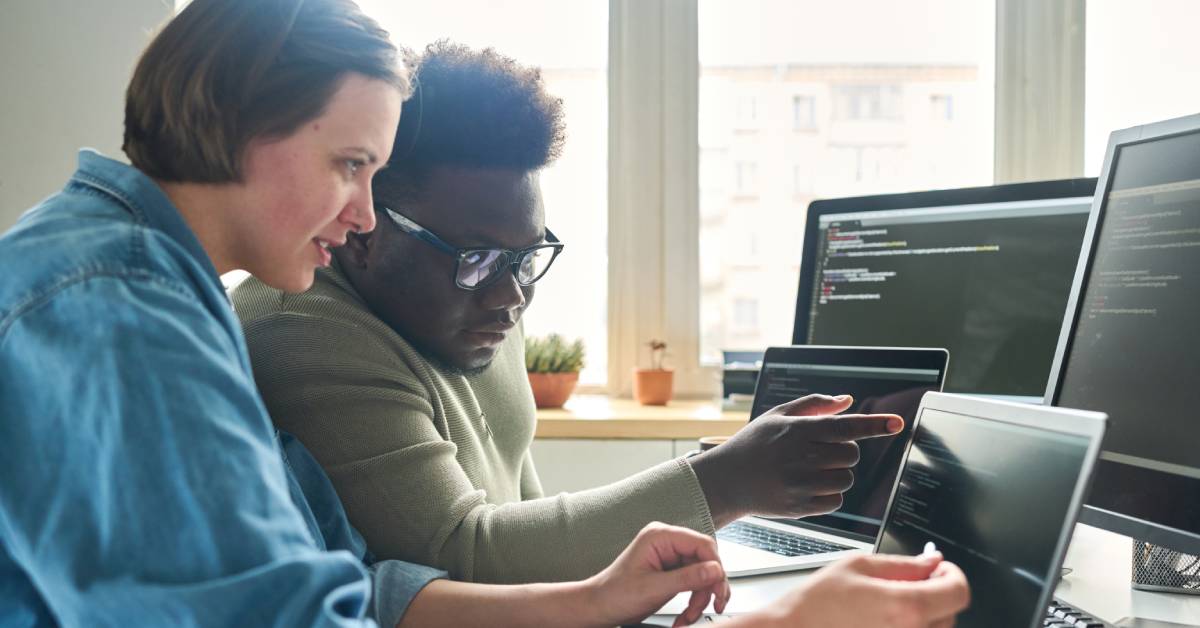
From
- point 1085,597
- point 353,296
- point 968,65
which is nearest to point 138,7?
point 353,296

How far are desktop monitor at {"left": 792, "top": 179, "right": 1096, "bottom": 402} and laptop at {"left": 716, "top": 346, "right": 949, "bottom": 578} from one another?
0.19 m

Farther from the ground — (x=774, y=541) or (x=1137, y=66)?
(x=1137, y=66)

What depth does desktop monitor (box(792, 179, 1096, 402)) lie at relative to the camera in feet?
4.14

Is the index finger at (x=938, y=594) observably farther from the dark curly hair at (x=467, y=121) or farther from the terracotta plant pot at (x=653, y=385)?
the terracotta plant pot at (x=653, y=385)

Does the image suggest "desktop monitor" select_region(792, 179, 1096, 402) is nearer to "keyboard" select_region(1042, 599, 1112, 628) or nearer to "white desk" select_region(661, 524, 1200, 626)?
"white desk" select_region(661, 524, 1200, 626)

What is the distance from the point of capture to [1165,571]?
1.02 metres

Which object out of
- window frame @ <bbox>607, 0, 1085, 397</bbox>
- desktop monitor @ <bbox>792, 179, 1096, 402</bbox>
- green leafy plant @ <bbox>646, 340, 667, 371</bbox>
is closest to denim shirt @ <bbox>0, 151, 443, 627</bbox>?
desktop monitor @ <bbox>792, 179, 1096, 402</bbox>

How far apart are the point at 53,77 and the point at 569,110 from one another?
51.7 inches

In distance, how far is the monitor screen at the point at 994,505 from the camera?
2.11ft

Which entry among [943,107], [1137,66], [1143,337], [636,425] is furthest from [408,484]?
[1137,66]

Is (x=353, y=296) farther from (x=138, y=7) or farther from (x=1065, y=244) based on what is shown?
(x=138, y=7)

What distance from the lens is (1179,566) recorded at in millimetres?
1022

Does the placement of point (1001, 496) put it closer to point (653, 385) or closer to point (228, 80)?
point (228, 80)

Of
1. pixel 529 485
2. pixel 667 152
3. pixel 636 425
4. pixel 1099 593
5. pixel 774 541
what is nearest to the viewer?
pixel 1099 593
